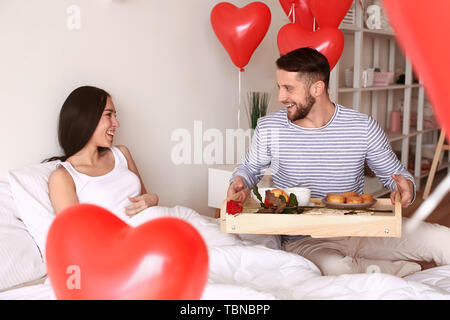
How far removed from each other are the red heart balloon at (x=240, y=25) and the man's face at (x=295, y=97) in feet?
1.94

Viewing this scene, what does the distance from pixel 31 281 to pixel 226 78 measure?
169 cm

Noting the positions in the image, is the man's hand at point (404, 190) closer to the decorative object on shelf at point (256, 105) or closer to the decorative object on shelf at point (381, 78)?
the decorative object on shelf at point (256, 105)

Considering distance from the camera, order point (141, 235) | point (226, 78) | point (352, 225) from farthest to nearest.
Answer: point (226, 78), point (352, 225), point (141, 235)

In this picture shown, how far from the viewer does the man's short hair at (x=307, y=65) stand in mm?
2031

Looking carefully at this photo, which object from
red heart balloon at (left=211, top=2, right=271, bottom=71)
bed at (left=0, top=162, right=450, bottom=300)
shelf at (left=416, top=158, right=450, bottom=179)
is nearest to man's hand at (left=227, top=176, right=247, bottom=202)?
bed at (left=0, top=162, right=450, bottom=300)

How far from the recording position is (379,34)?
4.11 metres

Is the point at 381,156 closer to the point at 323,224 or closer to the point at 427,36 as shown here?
the point at 323,224

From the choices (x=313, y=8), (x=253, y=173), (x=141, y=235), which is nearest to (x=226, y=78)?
(x=313, y=8)

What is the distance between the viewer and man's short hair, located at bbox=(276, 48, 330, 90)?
6.66ft

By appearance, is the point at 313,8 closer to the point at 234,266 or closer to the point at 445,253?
the point at 445,253

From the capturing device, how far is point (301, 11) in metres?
2.86

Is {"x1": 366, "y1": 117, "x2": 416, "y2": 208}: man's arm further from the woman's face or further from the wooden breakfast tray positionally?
the woman's face

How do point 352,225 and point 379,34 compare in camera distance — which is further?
point 379,34

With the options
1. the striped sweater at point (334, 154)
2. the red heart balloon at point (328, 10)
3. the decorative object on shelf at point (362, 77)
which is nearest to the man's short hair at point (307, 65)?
the striped sweater at point (334, 154)
